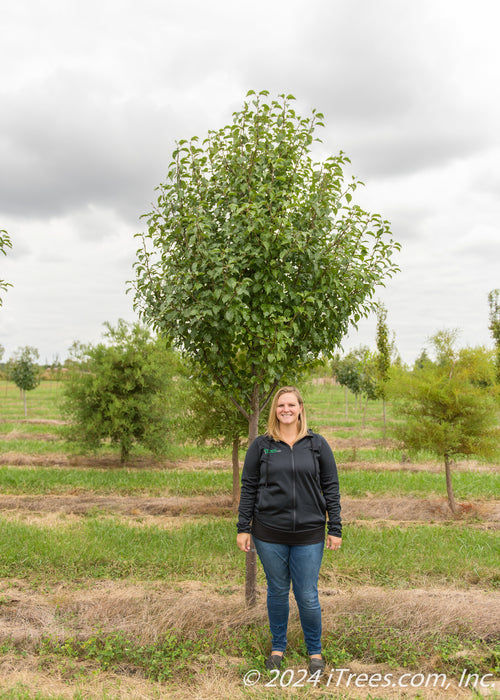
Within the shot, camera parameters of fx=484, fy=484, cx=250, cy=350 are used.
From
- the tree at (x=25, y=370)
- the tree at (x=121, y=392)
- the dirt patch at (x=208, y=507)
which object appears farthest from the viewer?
the tree at (x=25, y=370)

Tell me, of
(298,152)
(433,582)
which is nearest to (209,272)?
(298,152)

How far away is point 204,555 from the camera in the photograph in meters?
6.53

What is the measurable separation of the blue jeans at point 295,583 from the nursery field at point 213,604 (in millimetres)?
277

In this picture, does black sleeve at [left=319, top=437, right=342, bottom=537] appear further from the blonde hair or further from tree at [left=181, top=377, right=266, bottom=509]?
tree at [left=181, top=377, right=266, bottom=509]

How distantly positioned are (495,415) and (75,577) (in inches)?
323

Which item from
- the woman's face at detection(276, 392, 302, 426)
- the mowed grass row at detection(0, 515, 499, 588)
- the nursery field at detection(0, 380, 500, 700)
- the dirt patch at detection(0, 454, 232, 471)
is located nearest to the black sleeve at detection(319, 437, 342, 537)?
the woman's face at detection(276, 392, 302, 426)

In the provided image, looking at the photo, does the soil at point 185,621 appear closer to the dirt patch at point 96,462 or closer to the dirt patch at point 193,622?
the dirt patch at point 193,622

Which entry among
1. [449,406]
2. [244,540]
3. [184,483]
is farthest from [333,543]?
[184,483]

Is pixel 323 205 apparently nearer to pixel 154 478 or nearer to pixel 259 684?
pixel 259 684

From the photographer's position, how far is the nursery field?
370 centimetres

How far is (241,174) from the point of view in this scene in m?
4.74

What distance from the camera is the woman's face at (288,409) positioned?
12.6ft

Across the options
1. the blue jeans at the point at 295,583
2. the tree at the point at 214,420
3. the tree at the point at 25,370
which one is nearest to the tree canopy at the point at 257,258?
the blue jeans at the point at 295,583

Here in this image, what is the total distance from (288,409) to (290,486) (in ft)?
1.93
